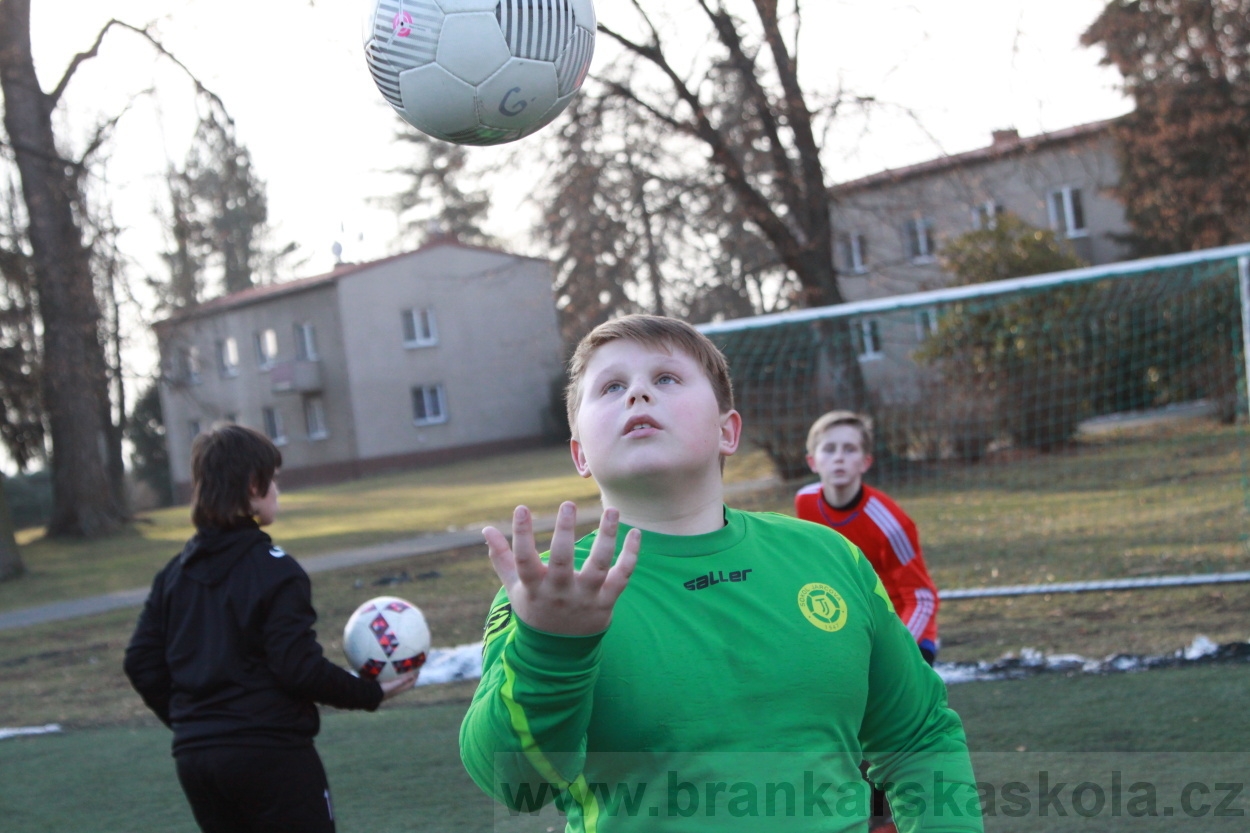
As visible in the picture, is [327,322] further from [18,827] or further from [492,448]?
[18,827]

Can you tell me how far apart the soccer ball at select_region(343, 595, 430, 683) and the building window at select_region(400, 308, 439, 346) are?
40285 mm

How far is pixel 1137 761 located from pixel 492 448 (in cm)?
4060

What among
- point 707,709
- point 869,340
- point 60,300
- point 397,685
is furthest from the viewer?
point 60,300

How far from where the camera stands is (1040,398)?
17.1 metres

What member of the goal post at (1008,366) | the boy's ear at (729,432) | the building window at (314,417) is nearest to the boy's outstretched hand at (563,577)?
the boy's ear at (729,432)

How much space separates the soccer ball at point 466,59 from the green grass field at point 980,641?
9.37 ft

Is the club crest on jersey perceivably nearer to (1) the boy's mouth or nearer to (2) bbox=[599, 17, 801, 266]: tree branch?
(1) the boy's mouth

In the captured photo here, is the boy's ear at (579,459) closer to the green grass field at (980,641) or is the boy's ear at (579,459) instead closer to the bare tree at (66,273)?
the green grass field at (980,641)

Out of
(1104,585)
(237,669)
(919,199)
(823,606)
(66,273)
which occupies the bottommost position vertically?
(1104,585)

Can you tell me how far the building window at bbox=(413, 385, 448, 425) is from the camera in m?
43.9

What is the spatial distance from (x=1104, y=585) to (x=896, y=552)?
467cm

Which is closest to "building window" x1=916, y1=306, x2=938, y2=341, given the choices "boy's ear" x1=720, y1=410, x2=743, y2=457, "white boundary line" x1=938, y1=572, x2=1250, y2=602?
"white boundary line" x1=938, y1=572, x2=1250, y2=602

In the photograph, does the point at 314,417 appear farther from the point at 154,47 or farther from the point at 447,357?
the point at 154,47

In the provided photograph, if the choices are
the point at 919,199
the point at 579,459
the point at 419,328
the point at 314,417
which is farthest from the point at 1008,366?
the point at 314,417
